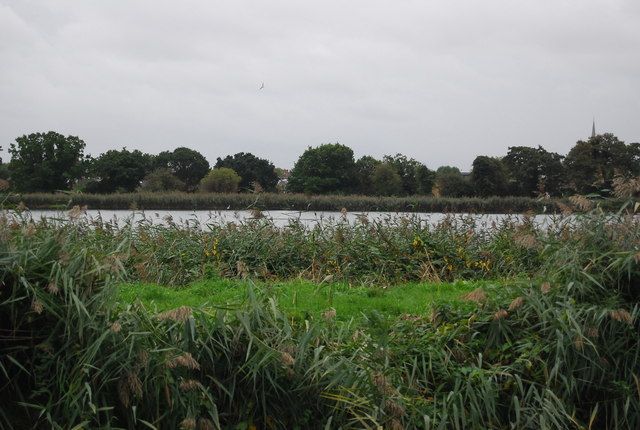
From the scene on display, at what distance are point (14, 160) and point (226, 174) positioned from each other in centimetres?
489

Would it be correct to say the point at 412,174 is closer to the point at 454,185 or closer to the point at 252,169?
the point at 454,185

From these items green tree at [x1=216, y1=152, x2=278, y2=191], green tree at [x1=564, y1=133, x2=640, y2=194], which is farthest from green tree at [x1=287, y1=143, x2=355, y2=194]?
green tree at [x1=564, y1=133, x2=640, y2=194]

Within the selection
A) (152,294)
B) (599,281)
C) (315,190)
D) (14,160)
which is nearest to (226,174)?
(315,190)

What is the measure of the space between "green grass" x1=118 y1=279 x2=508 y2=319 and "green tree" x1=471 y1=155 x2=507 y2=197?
10.1 metres

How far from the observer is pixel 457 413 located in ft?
17.1

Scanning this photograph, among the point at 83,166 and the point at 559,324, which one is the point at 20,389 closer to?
the point at 559,324

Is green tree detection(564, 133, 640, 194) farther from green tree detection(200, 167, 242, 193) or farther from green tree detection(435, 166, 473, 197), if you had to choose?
green tree detection(200, 167, 242, 193)

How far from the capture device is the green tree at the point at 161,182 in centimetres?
1862

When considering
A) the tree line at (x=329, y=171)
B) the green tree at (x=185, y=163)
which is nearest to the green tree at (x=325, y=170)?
the tree line at (x=329, y=171)

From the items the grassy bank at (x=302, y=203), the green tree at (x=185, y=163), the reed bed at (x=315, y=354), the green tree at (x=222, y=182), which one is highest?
the green tree at (x=185, y=163)

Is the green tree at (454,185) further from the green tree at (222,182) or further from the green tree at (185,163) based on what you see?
the green tree at (185,163)

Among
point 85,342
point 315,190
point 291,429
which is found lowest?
point 291,429

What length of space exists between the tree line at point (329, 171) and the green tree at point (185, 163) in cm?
87

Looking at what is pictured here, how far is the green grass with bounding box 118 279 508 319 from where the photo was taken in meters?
6.58
